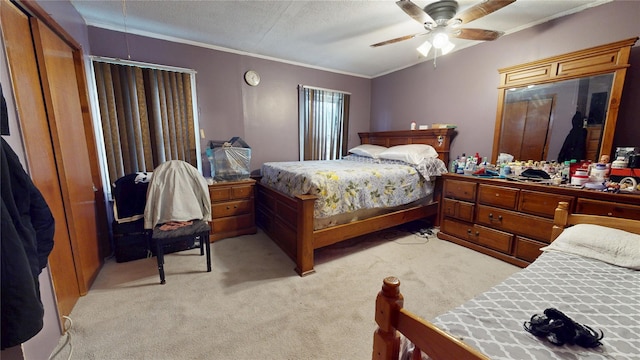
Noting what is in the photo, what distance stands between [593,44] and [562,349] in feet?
9.61

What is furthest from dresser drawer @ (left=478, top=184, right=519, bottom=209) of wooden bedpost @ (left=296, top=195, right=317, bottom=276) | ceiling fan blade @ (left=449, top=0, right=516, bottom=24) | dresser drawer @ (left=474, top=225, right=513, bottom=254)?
wooden bedpost @ (left=296, top=195, right=317, bottom=276)

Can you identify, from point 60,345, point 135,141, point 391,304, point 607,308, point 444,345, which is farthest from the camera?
point 135,141

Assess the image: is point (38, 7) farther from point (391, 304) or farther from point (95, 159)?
point (391, 304)

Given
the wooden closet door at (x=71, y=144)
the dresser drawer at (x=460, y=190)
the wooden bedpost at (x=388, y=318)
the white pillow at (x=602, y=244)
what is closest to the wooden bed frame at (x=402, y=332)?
the wooden bedpost at (x=388, y=318)

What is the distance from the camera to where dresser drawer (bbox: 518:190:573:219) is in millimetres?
2122

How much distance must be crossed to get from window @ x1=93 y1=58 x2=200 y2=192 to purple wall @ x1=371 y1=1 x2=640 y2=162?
10.2 feet

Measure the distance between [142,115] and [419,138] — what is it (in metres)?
3.66

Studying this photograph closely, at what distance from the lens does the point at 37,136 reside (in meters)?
1.53

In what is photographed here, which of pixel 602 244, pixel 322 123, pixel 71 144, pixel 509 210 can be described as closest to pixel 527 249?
pixel 509 210

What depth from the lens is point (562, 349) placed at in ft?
2.45

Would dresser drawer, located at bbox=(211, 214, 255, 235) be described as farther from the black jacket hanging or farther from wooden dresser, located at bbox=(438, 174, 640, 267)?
wooden dresser, located at bbox=(438, 174, 640, 267)

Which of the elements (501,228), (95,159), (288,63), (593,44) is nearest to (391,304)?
(501,228)

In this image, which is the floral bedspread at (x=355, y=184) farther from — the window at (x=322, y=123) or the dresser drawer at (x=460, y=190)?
the window at (x=322, y=123)

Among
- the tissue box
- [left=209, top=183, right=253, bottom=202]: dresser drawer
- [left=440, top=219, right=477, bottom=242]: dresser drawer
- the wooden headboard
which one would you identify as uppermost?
the wooden headboard
